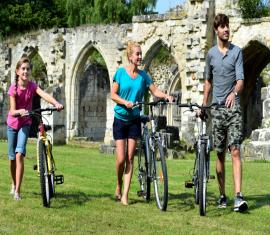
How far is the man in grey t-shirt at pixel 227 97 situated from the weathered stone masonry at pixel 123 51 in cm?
975

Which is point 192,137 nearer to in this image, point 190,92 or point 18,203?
point 190,92

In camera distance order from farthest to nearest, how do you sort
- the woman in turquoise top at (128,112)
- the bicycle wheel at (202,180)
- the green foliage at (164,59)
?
1. the green foliage at (164,59)
2. the woman in turquoise top at (128,112)
3. the bicycle wheel at (202,180)

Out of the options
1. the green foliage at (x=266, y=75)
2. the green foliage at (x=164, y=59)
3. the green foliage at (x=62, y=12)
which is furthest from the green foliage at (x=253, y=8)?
the green foliage at (x=62, y=12)

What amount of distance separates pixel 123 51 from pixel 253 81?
5668 millimetres

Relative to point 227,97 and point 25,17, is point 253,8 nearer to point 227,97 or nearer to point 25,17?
point 227,97

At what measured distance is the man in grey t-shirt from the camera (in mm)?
6547

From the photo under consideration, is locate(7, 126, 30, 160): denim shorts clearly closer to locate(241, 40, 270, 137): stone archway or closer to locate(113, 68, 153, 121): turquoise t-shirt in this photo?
locate(113, 68, 153, 121): turquoise t-shirt

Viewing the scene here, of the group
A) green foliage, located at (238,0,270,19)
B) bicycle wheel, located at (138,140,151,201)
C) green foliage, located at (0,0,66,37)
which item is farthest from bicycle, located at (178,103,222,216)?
green foliage, located at (0,0,66,37)

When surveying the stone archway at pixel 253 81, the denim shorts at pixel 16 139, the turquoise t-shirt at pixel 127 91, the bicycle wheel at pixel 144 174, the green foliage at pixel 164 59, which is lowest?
the bicycle wheel at pixel 144 174

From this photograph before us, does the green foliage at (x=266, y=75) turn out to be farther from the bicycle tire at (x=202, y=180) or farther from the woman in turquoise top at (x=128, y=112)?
the bicycle tire at (x=202, y=180)

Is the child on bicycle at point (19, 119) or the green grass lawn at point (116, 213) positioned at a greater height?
the child on bicycle at point (19, 119)

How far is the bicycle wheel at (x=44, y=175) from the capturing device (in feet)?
21.9

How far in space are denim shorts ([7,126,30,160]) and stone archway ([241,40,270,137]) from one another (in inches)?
562

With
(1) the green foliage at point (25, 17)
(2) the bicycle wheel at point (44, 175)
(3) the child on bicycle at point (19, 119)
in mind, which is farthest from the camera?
(1) the green foliage at point (25, 17)
